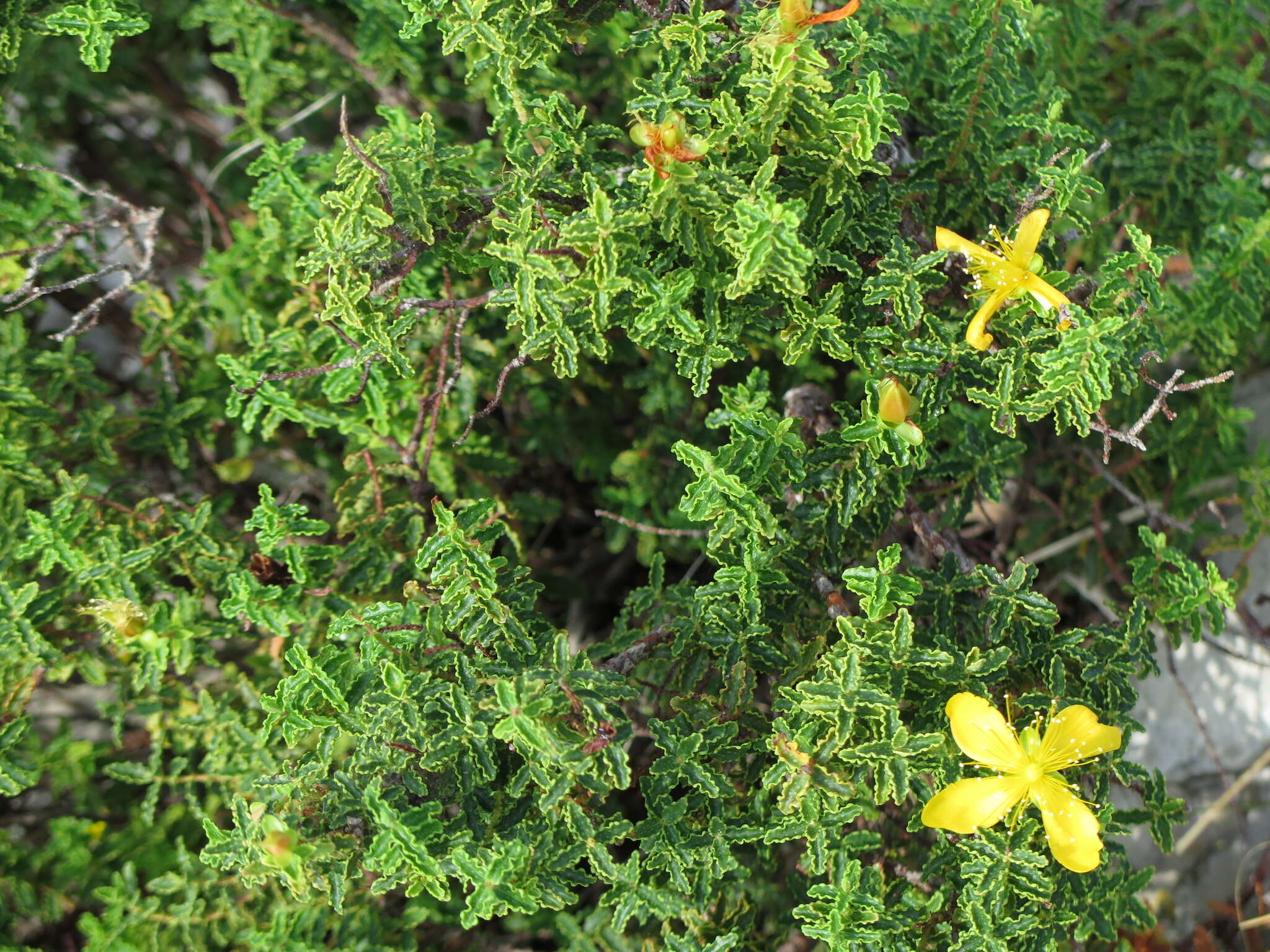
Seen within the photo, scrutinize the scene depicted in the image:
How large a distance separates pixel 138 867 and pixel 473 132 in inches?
73.5

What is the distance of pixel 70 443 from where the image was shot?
78.9 inches

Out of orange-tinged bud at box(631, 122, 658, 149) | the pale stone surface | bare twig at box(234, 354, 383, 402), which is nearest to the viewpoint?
orange-tinged bud at box(631, 122, 658, 149)

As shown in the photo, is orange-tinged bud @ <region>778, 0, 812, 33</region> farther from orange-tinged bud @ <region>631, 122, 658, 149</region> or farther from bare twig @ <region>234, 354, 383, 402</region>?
bare twig @ <region>234, 354, 383, 402</region>

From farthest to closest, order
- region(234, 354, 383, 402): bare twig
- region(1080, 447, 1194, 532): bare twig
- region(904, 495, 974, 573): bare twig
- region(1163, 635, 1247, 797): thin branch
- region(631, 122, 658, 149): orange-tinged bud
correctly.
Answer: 1. region(1163, 635, 1247, 797): thin branch
2. region(1080, 447, 1194, 532): bare twig
3. region(904, 495, 974, 573): bare twig
4. region(234, 354, 383, 402): bare twig
5. region(631, 122, 658, 149): orange-tinged bud

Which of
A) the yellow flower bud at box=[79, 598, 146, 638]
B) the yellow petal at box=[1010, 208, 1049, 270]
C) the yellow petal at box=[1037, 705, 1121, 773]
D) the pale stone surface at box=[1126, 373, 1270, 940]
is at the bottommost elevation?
the pale stone surface at box=[1126, 373, 1270, 940]

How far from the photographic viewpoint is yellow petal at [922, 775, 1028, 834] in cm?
136

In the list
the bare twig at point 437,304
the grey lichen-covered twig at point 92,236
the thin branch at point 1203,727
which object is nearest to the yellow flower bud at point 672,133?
the bare twig at point 437,304

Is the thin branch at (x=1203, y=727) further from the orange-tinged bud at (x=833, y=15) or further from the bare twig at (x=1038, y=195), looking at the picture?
the orange-tinged bud at (x=833, y=15)

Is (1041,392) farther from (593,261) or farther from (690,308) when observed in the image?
(593,261)

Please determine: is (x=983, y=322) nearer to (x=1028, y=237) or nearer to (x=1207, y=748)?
(x=1028, y=237)

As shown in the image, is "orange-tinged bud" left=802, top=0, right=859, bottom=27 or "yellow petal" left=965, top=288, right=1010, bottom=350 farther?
"yellow petal" left=965, top=288, right=1010, bottom=350

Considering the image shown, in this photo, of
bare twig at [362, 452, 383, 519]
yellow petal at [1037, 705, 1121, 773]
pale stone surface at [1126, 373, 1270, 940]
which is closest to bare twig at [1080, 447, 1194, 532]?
pale stone surface at [1126, 373, 1270, 940]

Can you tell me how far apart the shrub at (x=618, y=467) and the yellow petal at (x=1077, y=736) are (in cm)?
2

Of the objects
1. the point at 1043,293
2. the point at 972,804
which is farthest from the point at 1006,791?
the point at 1043,293
